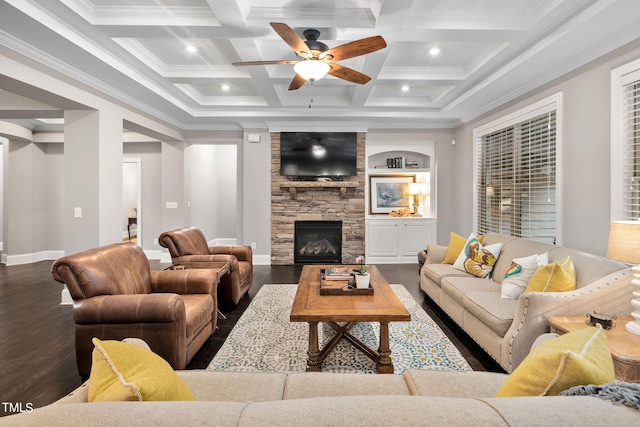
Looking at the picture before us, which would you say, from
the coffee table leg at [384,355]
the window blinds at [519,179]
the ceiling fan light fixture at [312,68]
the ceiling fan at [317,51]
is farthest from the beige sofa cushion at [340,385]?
the window blinds at [519,179]

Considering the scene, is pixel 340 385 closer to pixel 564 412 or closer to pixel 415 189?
pixel 564 412

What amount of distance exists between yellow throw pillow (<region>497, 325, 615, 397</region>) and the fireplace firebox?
5138mm

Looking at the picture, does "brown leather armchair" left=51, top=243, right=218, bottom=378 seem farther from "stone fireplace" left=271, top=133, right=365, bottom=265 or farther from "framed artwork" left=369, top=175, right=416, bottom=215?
"framed artwork" left=369, top=175, right=416, bottom=215

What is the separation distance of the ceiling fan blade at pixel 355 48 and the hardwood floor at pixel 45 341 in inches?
101

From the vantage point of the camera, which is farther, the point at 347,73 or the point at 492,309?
the point at 347,73

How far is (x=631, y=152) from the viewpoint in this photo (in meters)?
2.68

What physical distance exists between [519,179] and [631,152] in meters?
1.45

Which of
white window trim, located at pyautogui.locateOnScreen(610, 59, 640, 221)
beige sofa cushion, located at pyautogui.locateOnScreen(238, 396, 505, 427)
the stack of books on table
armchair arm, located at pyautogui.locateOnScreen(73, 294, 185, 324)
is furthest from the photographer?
the stack of books on table

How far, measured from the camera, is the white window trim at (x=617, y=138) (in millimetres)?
2705

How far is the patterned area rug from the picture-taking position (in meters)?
2.35

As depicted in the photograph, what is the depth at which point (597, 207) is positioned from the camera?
9.77 ft

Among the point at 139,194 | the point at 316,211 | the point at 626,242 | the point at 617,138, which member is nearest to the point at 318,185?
the point at 316,211

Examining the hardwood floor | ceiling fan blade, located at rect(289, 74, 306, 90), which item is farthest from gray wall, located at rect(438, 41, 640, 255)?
ceiling fan blade, located at rect(289, 74, 306, 90)

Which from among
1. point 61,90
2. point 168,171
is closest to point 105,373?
point 61,90
